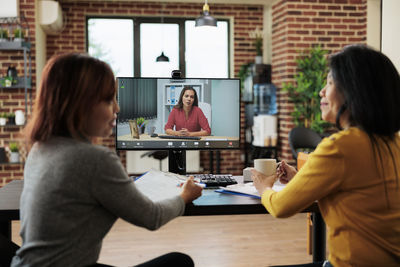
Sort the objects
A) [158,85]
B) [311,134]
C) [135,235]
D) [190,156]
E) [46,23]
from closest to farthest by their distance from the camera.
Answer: [158,85] → [135,235] → [311,134] → [46,23] → [190,156]

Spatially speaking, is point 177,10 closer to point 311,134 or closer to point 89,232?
point 311,134

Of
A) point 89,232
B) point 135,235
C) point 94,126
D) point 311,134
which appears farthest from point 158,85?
point 311,134

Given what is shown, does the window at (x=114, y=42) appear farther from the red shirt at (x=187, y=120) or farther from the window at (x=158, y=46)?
the red shirt at (x=187, y=120)

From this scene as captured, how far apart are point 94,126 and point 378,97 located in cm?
75

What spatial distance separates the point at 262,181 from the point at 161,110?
28.0 inches

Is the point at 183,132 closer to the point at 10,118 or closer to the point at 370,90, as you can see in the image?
the point at 370,90

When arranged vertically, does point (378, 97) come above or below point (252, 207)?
above

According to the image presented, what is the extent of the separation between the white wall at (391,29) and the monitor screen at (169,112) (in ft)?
6.07

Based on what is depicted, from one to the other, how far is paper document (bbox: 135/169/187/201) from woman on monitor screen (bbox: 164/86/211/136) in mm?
330

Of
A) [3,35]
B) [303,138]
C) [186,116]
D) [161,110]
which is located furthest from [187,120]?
[3,35]

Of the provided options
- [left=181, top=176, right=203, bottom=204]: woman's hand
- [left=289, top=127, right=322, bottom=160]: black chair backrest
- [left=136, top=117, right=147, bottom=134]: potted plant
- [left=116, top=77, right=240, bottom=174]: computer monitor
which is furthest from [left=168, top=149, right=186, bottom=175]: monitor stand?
[left=289, top=127, right=322, bottom=160]: black chair backrest

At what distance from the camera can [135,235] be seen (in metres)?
3.67

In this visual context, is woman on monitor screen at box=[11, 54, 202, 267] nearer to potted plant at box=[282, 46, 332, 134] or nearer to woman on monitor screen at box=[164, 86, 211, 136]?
woman on monitor screen at box=[164, 86, 211, 136]

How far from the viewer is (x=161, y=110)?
2.06m
